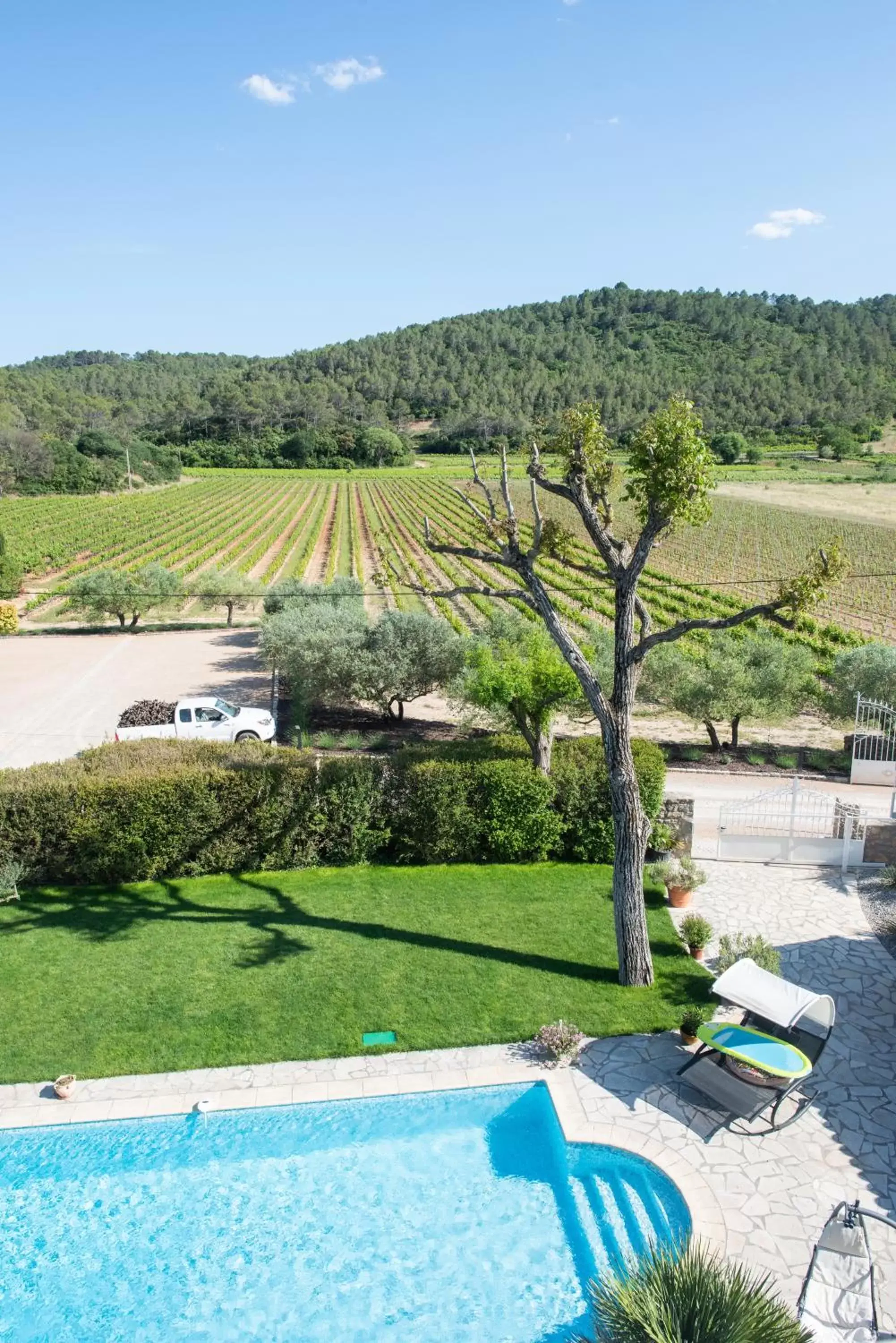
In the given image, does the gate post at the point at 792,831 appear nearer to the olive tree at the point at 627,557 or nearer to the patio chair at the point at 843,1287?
the olive tree at the point at 627,557

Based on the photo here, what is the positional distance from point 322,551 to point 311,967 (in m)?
43.1

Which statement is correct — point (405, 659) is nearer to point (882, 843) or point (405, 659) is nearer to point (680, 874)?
point (680, 874)

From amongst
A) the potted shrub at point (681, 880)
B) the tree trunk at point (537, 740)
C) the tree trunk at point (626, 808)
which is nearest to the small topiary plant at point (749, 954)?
the tree trunk at point (626, 808)

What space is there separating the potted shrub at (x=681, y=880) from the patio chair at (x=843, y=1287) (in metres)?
6.42

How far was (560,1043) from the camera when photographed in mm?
9625

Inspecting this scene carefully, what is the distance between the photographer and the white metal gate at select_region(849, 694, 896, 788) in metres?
18.7

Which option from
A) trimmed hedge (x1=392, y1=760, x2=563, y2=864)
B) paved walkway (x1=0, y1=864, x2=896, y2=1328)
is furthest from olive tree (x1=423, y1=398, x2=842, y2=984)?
trimmed hedge (x1=392, y1=760, x2=563, y2=864)

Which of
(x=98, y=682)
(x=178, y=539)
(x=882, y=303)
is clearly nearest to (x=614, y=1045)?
(x=98, y=682)

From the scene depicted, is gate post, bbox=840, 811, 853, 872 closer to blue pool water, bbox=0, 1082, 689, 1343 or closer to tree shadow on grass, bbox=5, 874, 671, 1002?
tree shadow on grass, bbox=5, 874, 671, 1002

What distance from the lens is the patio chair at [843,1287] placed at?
6070 millimetres

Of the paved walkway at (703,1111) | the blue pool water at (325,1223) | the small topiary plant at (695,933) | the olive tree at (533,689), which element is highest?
the olive tree at (533,689)

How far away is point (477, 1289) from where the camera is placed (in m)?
7.21

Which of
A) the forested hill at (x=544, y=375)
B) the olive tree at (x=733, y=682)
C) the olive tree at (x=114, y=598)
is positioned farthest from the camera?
the forested hill at (x=544, y=375)

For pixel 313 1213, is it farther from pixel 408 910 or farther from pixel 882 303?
pixel 882 303
